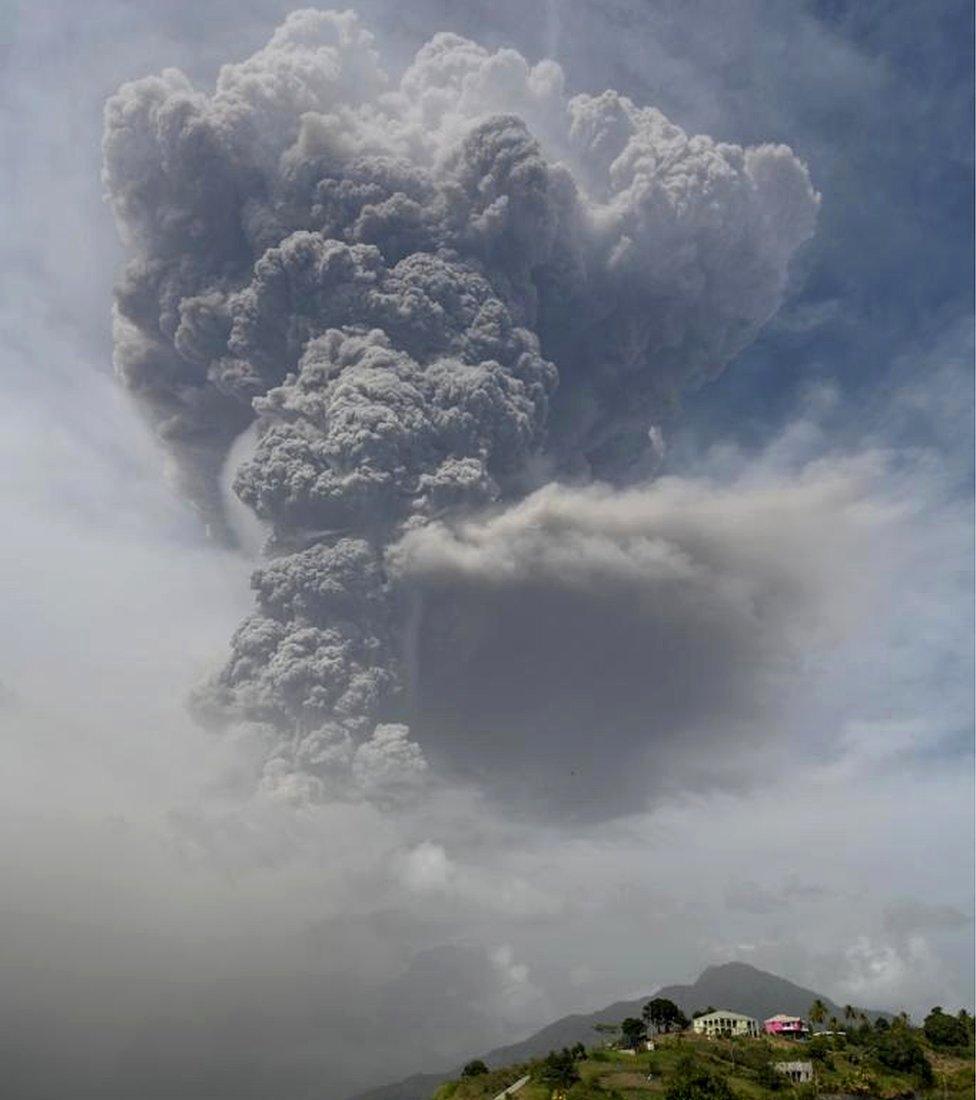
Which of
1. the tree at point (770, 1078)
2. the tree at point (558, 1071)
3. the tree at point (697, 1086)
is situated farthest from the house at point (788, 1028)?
the tree at point (697, 1086)

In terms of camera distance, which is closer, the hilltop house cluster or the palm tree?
the palm tree

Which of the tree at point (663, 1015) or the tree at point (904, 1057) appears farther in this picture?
the tree at point (663, 1015)

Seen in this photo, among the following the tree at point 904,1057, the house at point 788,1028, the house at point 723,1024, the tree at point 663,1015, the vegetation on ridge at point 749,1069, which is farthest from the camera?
the house at point 788,1028

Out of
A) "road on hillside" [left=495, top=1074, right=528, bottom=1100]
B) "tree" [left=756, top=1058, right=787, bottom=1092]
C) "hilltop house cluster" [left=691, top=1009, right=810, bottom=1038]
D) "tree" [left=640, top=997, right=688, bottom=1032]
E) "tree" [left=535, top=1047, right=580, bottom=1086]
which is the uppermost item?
"tree" [left=640, top=997, right=688, bottom=1032]

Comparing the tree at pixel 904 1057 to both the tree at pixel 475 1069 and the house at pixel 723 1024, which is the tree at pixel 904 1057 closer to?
the house at pixel 723 1024

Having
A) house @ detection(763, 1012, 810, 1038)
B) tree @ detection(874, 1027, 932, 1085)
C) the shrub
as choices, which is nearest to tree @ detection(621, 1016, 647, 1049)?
the shrub

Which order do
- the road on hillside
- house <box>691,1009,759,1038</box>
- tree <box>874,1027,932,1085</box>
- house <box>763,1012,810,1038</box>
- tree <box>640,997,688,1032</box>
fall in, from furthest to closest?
house <box>763,1012,810,1038</box> → house <box>691,1009,759,1038</box> → tree <box>640,997,688,1032</box> → tree <box>874,1027,932,1085</box> → the road on hillside

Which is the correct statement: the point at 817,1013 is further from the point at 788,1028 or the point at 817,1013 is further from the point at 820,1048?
the point at 820,1048

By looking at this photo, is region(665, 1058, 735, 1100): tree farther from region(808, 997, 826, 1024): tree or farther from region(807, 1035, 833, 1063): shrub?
region(808, 997, 826, 1024): tree
